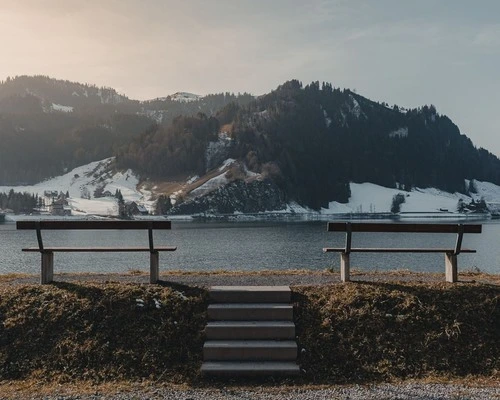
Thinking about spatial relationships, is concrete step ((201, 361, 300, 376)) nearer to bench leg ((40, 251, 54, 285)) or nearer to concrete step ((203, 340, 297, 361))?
concrete step ((203, 340, 297, 361))

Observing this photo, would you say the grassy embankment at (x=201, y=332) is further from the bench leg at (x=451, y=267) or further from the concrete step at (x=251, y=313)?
the bench leg at (x=451, y=267)

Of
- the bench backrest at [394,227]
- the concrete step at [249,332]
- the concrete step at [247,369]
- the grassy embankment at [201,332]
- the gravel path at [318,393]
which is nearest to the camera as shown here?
the gravel path at [318,393]

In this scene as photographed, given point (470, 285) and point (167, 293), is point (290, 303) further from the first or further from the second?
point (470, 285)

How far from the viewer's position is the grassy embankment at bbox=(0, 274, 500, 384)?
9.92 metres

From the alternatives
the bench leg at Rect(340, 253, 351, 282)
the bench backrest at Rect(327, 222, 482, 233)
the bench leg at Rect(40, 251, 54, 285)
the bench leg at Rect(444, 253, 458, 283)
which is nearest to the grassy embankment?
the bench leg at Rect(444, 253, 458, 283)

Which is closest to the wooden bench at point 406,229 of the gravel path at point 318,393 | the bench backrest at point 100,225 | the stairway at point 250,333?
the stairway at point 250,333

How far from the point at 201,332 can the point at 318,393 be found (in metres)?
3.09

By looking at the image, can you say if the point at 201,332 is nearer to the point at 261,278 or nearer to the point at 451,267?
the point at 261,278

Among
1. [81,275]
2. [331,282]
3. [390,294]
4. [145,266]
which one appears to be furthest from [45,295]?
[145,266]

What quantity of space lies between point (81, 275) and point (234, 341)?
6460mm

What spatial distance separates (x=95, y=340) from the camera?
10578mm

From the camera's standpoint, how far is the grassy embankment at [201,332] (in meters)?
9.92

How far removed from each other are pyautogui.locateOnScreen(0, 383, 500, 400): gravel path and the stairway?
752 millimetres

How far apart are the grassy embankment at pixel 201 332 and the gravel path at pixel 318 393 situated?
0.51 metres
